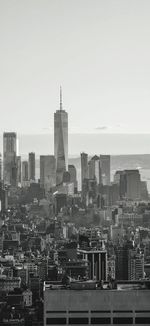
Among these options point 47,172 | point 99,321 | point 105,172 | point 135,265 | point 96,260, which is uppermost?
point 47,172

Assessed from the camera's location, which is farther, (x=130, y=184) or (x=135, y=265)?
(x=130, y=184)

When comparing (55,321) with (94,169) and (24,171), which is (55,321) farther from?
(24,171)

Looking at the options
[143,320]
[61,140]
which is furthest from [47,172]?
[143,320]

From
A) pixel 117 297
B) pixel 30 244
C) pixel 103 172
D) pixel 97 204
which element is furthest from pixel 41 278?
pixel 103 172

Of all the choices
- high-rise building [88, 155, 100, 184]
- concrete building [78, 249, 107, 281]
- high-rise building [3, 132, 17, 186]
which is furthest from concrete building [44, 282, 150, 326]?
high-rise building [88, 155, 100, 184]

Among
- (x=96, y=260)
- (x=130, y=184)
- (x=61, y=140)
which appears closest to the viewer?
(x=96, y=260)

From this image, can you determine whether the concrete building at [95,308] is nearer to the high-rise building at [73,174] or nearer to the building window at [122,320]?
the building window at [122,320]

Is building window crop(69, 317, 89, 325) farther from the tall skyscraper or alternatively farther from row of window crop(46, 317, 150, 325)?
the tall skyscraper
